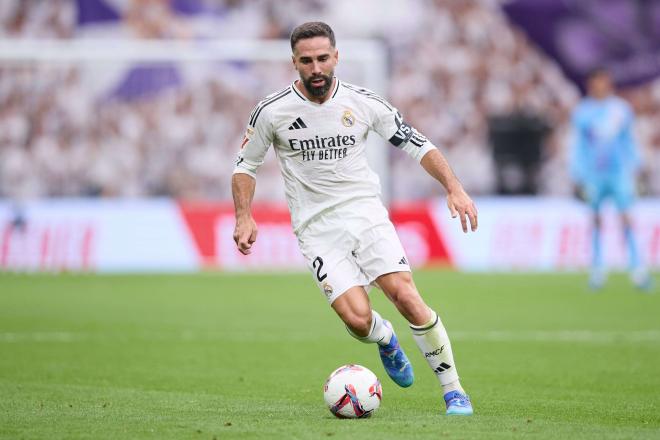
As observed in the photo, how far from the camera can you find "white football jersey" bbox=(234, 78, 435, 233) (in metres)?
7.63

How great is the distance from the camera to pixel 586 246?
73.4 feet

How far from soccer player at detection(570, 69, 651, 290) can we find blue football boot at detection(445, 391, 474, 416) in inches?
423

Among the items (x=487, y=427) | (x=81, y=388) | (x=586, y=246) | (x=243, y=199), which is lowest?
(x=586, y=246)

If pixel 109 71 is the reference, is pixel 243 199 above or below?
above

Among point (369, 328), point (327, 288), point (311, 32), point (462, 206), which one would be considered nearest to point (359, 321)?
point (369, 328)

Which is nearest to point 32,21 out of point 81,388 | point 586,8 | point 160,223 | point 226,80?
point 226,80

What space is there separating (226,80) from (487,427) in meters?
20.2

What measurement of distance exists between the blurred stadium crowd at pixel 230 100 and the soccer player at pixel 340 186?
16.5 metres

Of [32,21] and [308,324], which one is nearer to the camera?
[308,324]

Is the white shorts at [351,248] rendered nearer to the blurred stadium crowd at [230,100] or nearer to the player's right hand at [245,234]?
the player's right hand at [245,234]

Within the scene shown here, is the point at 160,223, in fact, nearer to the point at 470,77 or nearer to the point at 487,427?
the point at 470,77

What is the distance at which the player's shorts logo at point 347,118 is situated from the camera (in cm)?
764

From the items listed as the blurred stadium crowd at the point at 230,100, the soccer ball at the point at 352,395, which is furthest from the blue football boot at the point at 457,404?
the blurred stadium crowd at the point at 230,100

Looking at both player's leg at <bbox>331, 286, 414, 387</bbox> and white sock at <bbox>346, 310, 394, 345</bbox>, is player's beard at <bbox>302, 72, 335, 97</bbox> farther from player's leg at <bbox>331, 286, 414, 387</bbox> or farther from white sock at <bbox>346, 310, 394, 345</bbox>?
white sock at <bbox>346, 310, 394, 345</bbox>
